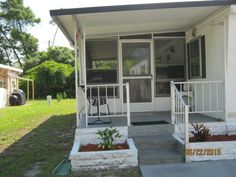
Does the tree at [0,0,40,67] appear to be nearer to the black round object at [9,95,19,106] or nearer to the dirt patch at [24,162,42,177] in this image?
the black round object at [9,95,19,106]

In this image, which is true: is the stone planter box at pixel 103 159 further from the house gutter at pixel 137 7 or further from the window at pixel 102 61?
the window at pixel 102 61

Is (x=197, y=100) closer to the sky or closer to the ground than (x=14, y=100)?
closer to the sky

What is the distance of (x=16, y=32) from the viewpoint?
40.6 metres

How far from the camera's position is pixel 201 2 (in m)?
6.48

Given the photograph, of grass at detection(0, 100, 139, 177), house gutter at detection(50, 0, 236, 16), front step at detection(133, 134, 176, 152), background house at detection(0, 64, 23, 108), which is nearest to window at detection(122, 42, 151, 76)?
grass at detection(0, 100, 139, 177)

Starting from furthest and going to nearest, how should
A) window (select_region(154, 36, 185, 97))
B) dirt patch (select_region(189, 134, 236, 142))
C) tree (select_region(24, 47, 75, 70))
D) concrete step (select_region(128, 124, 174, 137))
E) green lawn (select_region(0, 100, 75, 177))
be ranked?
tree (select_region(24, 47, 75, 70))
window (select_region(154, 36, 185, 97))
concrete step (select_region(128, 124, 174, 137))
dirt patch (select_region(189, 134, 236, 142))
green lawn (select_region(0, 100, 75, 177))

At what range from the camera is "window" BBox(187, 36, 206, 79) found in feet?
27.7

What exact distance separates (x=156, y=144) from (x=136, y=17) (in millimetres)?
2771

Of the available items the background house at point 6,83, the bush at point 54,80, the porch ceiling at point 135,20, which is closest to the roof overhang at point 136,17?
the porch ceiling at point 135,20

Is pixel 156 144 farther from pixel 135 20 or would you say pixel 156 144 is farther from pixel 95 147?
pixel 135 20

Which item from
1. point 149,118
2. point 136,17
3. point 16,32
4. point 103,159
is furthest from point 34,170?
point 16,32

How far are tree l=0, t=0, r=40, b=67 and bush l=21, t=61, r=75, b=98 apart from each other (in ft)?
40.9

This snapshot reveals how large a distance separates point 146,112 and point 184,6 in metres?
3.72

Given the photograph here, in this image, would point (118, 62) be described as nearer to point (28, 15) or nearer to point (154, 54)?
point (154, 54)
